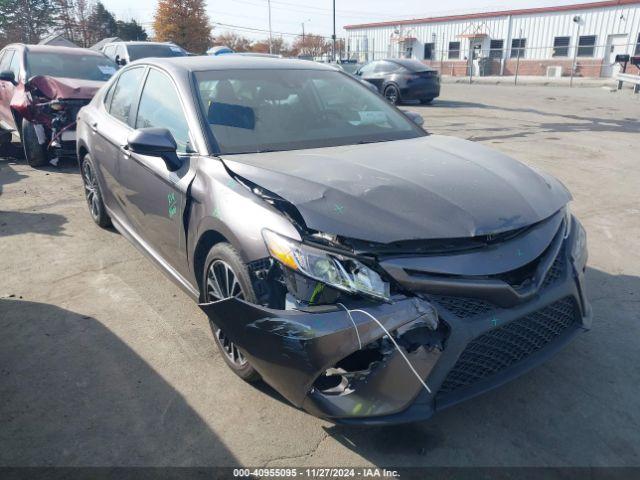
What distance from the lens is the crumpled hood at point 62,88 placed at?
7094 millimetres

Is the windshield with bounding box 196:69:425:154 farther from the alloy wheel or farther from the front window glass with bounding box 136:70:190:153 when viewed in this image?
the alloy wheel

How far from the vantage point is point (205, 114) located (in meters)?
3.10

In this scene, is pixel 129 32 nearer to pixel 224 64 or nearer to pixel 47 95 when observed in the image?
pixel 47 95

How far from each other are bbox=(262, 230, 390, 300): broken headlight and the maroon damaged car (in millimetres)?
6170

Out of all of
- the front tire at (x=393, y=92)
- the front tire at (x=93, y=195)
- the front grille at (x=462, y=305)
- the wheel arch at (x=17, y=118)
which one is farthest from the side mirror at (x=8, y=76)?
the front tire at (x=393, y=92)

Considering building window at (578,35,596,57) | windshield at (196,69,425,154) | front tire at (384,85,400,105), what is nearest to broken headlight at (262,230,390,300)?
windshield at (196,69,425,154)

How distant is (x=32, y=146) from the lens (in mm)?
7406

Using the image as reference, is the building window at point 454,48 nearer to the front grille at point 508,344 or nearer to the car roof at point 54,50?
the car roof at point 54,50

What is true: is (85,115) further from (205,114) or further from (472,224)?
(472,224)

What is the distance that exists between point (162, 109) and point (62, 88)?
4597mm

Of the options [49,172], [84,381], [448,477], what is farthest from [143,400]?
[49,172]

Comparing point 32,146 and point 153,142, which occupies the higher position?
point 153,142

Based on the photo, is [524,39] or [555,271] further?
[524,39]

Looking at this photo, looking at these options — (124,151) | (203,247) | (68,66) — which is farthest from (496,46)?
(203,247)
